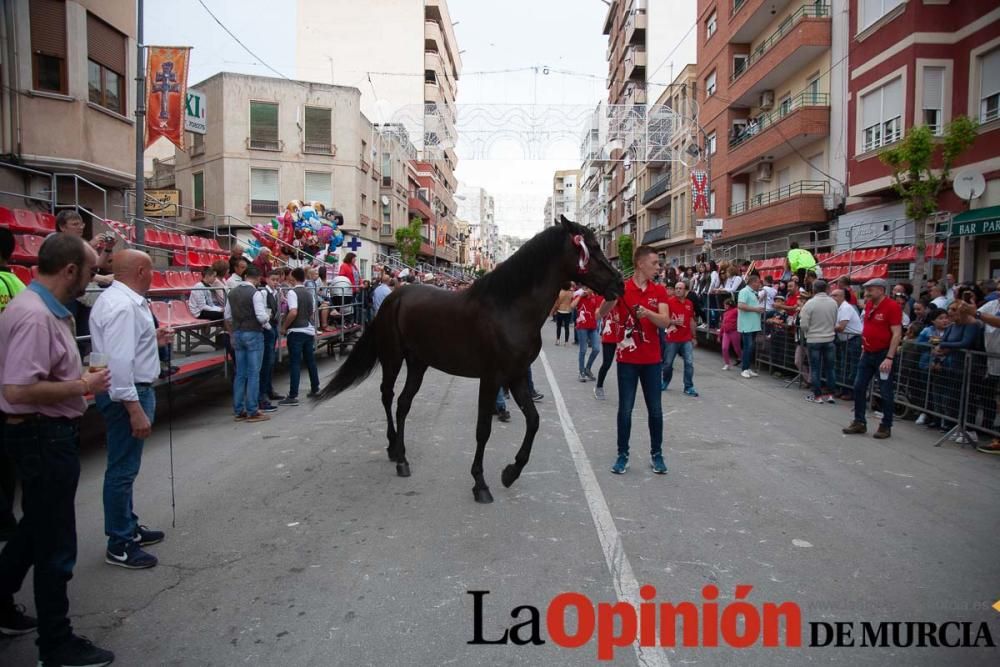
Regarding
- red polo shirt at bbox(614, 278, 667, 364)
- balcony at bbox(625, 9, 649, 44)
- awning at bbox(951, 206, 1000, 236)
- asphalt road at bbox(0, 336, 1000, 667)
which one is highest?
balcony at bbox(625, 9, 649, 44)

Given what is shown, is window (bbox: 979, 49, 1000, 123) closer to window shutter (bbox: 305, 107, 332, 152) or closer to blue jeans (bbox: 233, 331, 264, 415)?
blue jeans (bbox: 233, 331, 264, 415)

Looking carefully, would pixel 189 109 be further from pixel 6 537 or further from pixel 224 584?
pixel 224 584

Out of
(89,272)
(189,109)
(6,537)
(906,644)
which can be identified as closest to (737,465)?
(906,644)

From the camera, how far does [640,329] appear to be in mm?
5691

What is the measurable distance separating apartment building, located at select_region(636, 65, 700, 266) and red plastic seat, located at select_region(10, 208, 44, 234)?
22.1m

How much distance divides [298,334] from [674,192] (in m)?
36.9

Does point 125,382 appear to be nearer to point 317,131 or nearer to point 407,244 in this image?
point 317,131

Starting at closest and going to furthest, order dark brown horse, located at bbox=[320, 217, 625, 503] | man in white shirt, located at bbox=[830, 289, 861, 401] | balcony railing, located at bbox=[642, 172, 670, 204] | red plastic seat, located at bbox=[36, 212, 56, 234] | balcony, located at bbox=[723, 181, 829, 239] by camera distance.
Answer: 1. dark brown horse, located at bbox=[320, 217, 625, 503]
2. man in white shirt, located at bbox=[830, 289, 861, 401]
3. red plastic seat, located at bbox=[36, 212, 56, 234]
4. balcony, located at bbox=[723, 181, 829, 239]
5. balcony railing, located at bbox=[642, 172, 670, 204]

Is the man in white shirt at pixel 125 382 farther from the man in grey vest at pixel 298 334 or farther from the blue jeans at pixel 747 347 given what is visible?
the blue jeans at pixel 747 347

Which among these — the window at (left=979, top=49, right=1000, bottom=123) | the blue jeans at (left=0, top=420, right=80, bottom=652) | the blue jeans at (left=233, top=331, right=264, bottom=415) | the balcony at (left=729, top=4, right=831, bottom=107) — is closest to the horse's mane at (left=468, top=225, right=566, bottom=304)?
the blue jeans at (left=0, top=420, right=80, bottom=652)

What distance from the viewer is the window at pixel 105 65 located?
45.8ft

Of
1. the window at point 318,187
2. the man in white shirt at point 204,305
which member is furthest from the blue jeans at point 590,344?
the window at point 318,187

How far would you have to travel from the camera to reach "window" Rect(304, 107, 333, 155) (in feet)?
118

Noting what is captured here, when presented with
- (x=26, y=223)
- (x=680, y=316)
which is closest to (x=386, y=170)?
(x=26, y=223)
